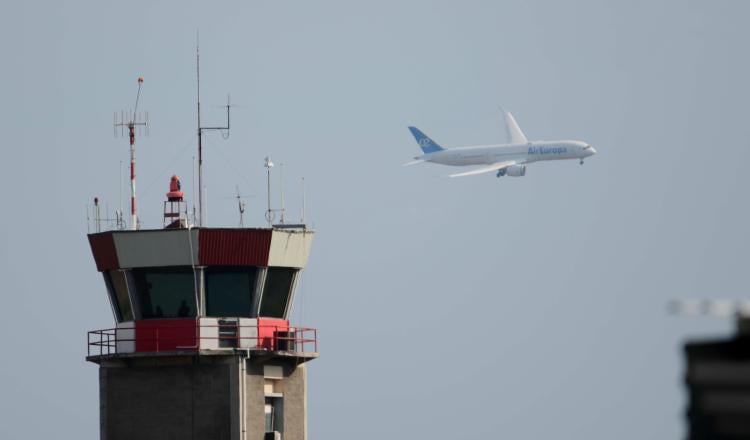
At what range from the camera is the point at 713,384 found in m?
5.95

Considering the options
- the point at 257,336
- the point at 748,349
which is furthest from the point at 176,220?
the point at 748,349

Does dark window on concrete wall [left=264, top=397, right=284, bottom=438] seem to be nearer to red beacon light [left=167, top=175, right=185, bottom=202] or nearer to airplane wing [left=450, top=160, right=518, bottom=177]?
red beacon light [left=167, top=175, right=185, bottom=202]

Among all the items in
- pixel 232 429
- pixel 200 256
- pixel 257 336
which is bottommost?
pixel 232 429

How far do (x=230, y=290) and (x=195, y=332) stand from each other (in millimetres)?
1484

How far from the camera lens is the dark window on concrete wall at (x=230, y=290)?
115ft

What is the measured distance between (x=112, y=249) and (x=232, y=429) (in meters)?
5.87

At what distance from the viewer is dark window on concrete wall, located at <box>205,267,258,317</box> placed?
35.0 metres

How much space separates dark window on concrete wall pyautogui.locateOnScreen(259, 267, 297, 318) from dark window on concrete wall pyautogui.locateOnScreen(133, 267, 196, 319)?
6.47 feet

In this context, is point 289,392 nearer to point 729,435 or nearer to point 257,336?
point 257,336

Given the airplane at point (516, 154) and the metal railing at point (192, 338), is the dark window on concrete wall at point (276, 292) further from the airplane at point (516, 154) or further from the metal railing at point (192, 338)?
the airplane at point (516, 154)

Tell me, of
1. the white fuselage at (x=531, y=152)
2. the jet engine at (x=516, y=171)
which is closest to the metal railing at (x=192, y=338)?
the jet engine at (x=516, y=171)

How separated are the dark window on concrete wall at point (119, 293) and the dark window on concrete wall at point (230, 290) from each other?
2.36m

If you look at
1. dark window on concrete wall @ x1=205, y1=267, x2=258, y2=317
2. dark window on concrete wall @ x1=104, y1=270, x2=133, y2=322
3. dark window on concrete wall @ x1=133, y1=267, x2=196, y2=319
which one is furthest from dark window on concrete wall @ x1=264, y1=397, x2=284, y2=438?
dark window on concrete wall @ x1=104, y1=270, x2=133, y2=322

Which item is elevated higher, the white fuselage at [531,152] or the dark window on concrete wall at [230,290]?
the white fuselage at [531,152]
